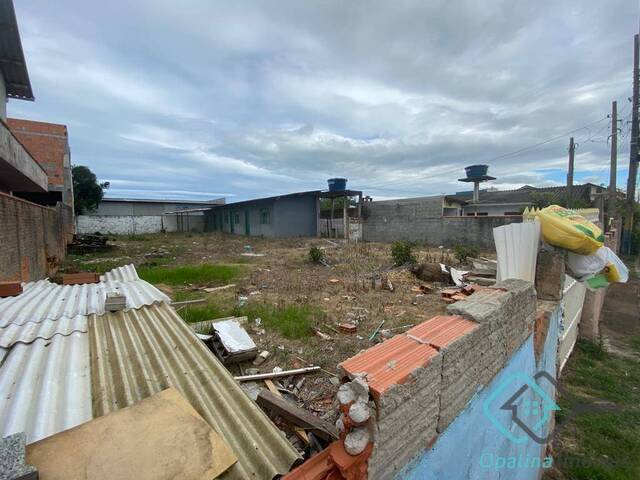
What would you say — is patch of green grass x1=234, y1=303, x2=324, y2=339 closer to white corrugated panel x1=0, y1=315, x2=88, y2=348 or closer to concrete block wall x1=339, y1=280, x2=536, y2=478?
white corrugated panel x1=0, y1=315, x2=88, y2=348

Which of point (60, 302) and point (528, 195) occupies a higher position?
point (528, 195)

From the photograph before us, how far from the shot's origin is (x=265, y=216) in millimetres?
21891

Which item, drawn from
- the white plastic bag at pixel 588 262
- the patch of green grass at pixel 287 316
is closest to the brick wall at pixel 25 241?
the patch of green grass at pixel 287 316

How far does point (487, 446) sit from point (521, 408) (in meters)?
0.76

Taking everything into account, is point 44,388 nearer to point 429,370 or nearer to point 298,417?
point 298,417

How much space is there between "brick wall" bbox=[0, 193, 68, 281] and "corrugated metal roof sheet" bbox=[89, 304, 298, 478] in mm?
4333

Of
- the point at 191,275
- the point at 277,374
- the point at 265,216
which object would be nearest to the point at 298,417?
the point at 277,374

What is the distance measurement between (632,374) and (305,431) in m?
6.15

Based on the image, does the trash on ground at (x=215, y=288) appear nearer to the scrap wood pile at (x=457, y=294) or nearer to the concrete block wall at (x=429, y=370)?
the scrap wood pile at (x=457, y=294)

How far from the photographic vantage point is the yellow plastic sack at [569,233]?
2.87m

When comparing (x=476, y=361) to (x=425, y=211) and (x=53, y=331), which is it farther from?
(x=425, y=211)

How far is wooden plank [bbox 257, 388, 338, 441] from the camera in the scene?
5.30ft

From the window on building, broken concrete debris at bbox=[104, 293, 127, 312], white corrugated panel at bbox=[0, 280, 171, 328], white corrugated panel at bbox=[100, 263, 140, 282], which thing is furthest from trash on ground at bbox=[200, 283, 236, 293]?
the window on building

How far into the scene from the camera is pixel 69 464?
96cm
